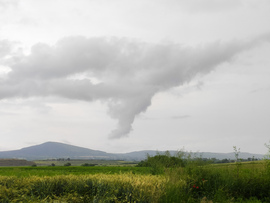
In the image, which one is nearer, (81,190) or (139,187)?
(139,187)

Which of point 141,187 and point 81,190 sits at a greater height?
point 141,187

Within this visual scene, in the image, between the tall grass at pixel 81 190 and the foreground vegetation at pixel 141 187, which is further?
the foreground vegetation at pixel 141 187

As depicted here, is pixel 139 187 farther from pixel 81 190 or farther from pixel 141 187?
pixel 81 190

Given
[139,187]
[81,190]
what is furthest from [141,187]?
[81,190]

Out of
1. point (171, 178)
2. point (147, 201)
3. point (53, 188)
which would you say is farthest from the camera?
point (171, 178)

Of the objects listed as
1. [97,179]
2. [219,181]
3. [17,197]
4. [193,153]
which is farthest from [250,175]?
[17,197]

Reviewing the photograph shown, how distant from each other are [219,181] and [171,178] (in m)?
3.12

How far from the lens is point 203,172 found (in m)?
14.9

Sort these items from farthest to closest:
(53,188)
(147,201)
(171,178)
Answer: (171,178) < (53,188) < (147,201)

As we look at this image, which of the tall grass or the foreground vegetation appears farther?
the foreground vegetation

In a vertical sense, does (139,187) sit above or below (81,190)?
above

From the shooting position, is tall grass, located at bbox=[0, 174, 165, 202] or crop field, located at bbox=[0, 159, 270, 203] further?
crop field, located at bbox=[0, 159, 270, 203]

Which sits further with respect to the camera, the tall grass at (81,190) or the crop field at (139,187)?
the crop field at (139,187)

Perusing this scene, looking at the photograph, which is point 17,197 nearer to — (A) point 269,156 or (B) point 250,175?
(B) point 250,175
